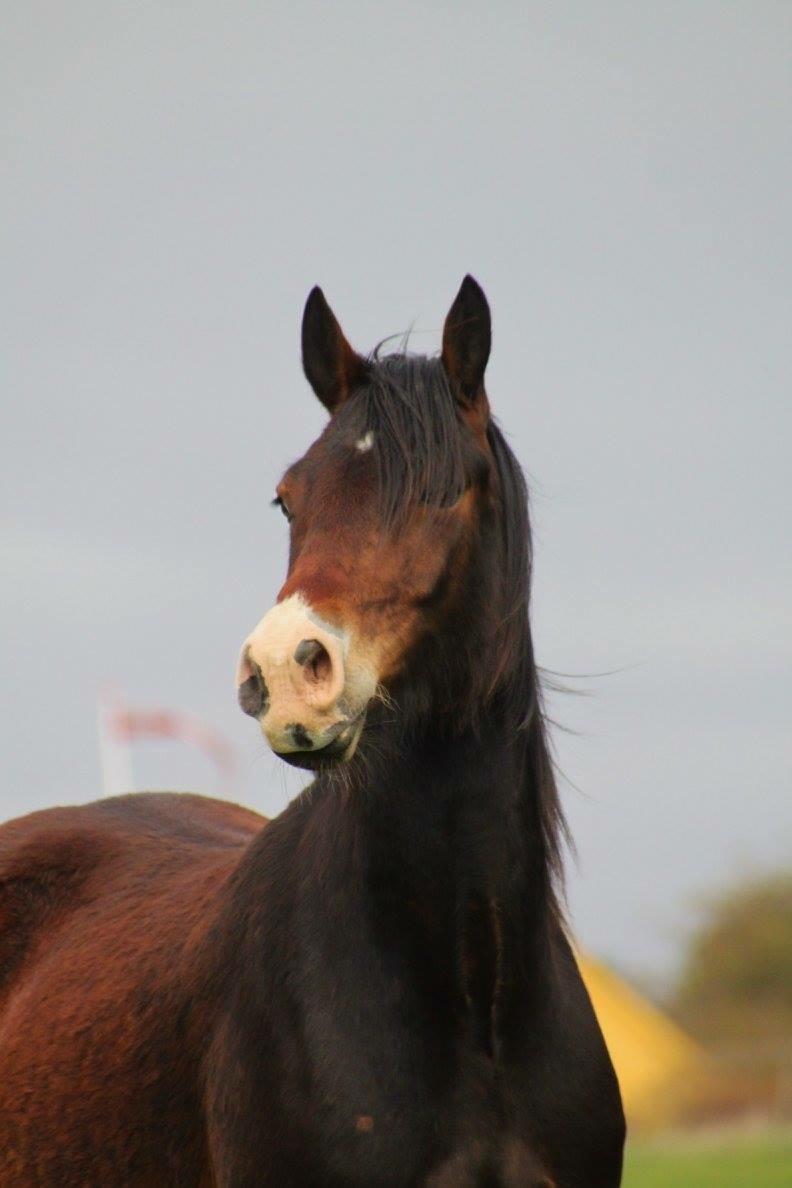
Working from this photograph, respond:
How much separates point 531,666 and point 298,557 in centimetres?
92

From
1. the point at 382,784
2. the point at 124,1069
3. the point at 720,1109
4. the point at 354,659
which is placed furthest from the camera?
the point at 720,1109

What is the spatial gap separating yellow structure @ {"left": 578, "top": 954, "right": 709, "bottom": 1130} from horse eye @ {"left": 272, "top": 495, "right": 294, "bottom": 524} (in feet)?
91.3

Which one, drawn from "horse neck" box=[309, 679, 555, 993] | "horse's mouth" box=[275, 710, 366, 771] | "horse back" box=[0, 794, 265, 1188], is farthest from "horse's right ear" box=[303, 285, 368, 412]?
"horse back" box=[0, 794, 265, 1188]

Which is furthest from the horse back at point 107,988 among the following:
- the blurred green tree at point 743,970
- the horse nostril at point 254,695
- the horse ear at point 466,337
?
the blurred green tree at point 743,970

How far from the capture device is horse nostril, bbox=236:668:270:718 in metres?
4.46

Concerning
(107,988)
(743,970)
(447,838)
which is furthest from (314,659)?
(743,970)

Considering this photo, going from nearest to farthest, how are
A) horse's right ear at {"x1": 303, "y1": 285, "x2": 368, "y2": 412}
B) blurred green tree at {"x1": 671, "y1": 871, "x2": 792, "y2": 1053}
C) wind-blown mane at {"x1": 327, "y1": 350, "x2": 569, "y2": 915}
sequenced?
wind-blown mane at {"x1": 327, "y1": 350, "x2": 569, "y2": 915} < horse's right ear at {"x1": 303, "y1": 285, "x2": 368, "y2": 412} < blurred green tree at {"x1": 671, "y1": 871, "x2": 792, "y2": 1053}

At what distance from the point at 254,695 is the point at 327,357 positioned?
150 cm

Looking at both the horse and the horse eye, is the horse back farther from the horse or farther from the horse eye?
the horse eye

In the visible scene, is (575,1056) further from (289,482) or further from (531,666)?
(289,482)

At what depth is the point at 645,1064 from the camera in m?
32.9

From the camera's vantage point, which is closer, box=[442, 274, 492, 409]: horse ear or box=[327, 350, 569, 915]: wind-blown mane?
box=[327, 350, 569, 915]: wind-blown mane

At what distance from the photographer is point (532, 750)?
534cm

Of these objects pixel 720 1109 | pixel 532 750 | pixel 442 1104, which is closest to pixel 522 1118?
A: pixel 442 1104
